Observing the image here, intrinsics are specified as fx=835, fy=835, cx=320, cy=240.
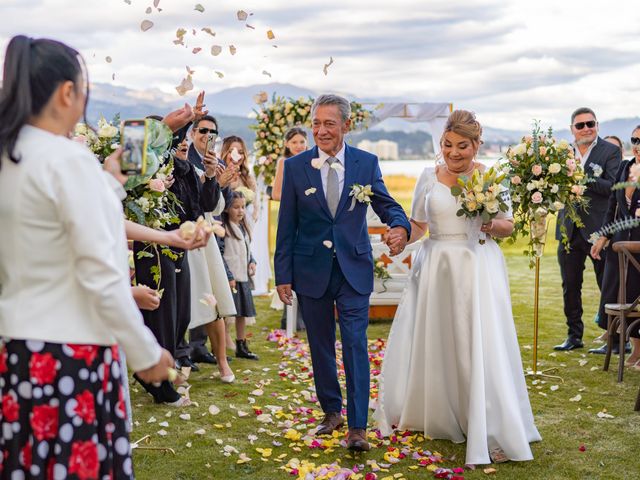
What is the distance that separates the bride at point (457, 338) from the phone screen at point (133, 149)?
8.81 ft

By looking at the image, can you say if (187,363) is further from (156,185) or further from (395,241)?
(395,241)

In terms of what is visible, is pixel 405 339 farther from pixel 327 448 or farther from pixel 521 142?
pixel 521 142

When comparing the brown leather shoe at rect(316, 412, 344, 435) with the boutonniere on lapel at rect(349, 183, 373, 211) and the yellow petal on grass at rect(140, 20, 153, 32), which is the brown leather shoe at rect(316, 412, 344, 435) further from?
the yellow petal on grass at rect(140, 20, 153, 32)

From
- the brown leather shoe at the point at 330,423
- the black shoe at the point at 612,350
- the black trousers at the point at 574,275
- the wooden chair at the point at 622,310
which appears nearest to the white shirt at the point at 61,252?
the brown leather shoe at the point at 330,423

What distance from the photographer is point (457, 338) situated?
16.8ft

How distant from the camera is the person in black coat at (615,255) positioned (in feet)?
24.6

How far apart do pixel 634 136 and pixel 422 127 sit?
561 cm

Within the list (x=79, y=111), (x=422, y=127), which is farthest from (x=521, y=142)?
(x=422, y=127)

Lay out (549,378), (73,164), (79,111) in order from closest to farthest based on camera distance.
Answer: (73,164)
(79,111)
(549,378)

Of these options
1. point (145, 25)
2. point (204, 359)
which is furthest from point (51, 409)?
point (204, 359)

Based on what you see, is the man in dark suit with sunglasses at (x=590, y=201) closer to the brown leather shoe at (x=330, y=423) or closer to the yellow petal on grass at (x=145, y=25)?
the brown leather shoe at (x=330, y=423)

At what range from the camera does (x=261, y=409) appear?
6.13m

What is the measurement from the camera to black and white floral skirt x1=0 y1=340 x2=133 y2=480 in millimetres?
2490

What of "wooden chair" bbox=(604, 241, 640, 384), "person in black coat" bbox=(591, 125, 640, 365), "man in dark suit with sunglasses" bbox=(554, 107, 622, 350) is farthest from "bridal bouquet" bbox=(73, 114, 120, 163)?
"man in dark suit with sunglasses" bbox=(554, 107, 622, 350)
